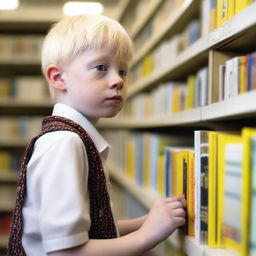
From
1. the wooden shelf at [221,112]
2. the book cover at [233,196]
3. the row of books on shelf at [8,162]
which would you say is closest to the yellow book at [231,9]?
the wooden shelf at [221,112]

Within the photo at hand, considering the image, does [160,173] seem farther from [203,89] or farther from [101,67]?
[101,67]

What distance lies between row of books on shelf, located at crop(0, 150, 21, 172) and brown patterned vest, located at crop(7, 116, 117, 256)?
9.95 feet

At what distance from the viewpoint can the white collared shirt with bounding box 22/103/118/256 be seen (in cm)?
93

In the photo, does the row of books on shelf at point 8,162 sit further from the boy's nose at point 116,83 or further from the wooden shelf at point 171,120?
the boy's nose at point 116,83

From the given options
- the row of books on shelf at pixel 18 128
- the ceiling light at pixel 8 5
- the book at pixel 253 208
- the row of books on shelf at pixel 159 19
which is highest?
the ceiling light at pixel 8 5

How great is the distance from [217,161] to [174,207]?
17cm

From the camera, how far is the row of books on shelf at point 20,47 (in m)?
3.99

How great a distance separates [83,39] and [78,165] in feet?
1.05

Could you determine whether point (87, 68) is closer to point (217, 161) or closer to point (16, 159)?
point (217, 161)

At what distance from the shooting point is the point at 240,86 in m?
1.13

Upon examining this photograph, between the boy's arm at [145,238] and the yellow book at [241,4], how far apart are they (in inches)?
19.3

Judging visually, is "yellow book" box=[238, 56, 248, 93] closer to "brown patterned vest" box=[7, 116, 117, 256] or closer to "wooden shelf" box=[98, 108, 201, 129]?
"wooden shelf" box=[98, 108, 201, 129]

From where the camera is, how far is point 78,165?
3.19 ft

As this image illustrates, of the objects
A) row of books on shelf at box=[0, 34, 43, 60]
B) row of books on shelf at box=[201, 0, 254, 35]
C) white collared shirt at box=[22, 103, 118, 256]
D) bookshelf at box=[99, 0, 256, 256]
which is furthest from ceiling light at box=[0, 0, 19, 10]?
white collared shirt at box=[22, 103, 118, 256]
